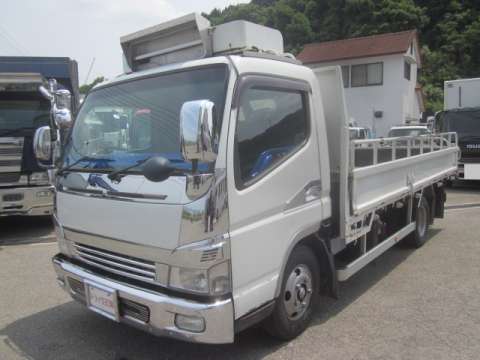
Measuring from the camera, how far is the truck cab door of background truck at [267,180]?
2742 millimetres

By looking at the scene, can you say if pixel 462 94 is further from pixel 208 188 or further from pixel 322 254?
pixel 208 188

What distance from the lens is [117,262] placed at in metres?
2.96

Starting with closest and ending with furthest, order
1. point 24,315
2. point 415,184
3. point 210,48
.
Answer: point 210,48, point 24,315, point 415,184

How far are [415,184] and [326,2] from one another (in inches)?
1494

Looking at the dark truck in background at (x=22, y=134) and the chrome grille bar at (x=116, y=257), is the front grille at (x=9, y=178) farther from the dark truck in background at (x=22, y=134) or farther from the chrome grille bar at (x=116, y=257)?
the chrome grille bar at (x=116, y=257)

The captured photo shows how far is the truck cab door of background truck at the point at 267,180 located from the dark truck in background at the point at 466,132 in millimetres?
9278

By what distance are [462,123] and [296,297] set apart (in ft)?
34.7

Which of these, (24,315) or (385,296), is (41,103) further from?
(385,296)

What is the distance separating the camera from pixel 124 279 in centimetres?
294

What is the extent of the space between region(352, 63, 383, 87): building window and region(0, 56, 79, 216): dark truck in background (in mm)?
22275

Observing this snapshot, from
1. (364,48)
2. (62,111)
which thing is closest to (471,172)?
(62,111)

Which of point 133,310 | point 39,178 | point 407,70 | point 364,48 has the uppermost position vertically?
point 364,48

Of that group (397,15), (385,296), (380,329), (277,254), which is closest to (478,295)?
(385,296)

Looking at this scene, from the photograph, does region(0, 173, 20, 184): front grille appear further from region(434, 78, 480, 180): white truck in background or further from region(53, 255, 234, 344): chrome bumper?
region(434, 78, 480, 180): white truck in background
